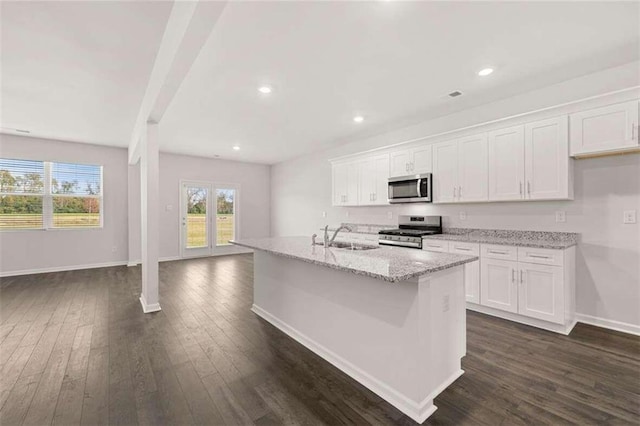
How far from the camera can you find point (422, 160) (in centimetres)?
428

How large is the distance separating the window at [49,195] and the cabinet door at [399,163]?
6198mm

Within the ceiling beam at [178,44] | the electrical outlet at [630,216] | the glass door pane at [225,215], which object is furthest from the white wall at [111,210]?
the electrical outlet at [630,216]

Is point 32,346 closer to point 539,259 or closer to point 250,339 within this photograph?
point 250,339

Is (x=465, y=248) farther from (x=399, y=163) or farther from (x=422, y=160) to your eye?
(x=399, y=163)

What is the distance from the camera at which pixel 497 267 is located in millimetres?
3209

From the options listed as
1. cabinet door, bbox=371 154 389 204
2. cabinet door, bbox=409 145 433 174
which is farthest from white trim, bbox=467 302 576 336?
cabinet door, bbox=371 154 389 204

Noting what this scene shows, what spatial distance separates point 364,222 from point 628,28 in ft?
13.3

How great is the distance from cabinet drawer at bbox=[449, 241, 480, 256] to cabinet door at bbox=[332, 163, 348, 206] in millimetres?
2438

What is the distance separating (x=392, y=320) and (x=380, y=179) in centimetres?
336

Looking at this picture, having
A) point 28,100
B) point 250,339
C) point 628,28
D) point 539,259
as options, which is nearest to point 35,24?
point 28,100

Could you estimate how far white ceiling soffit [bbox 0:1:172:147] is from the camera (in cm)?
212

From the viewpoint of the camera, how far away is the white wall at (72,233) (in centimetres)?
533

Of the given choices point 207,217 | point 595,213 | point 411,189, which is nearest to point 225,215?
point 207,217

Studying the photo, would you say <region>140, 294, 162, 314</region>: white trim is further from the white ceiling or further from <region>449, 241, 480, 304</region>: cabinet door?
<region>449, 241, 480, 304</region>: cabinet door
